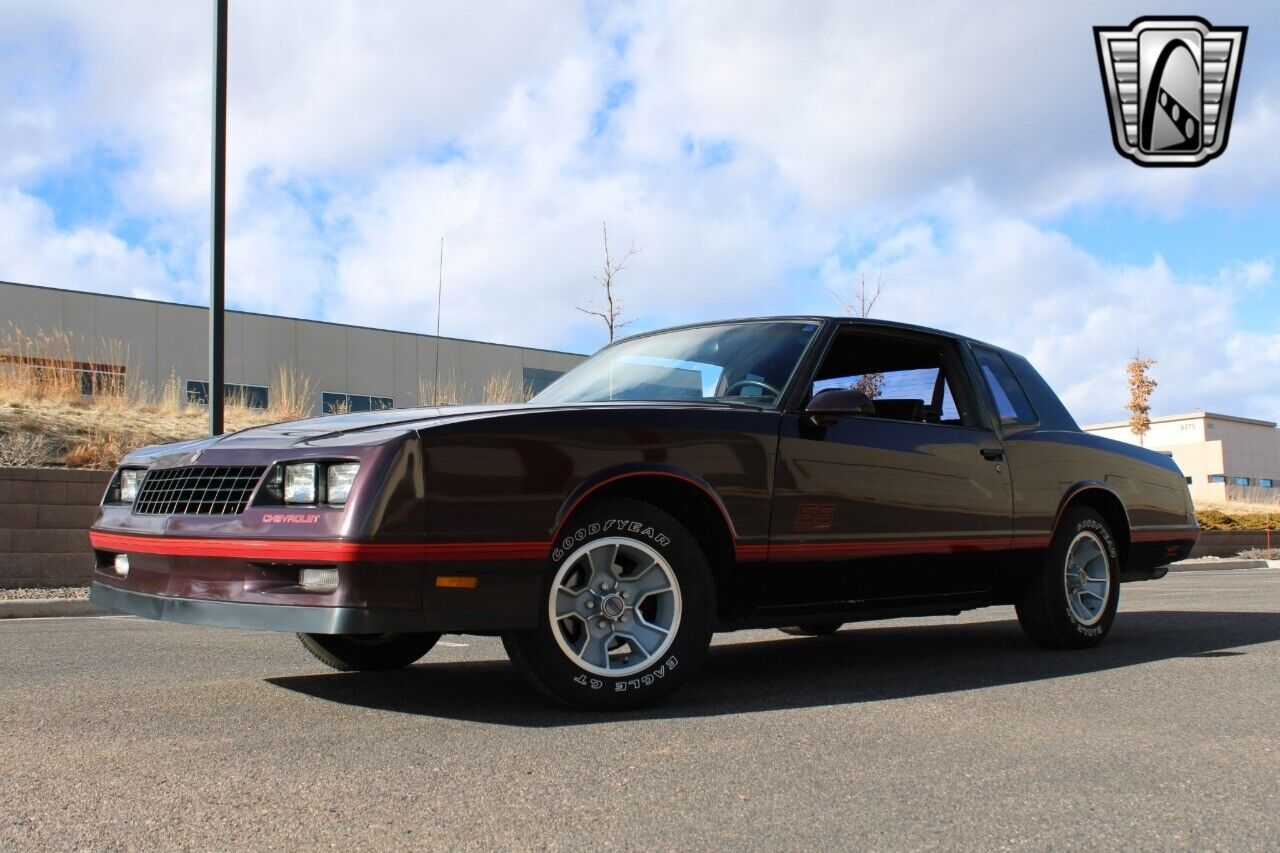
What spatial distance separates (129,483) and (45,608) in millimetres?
5359

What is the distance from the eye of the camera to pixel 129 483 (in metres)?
5.02

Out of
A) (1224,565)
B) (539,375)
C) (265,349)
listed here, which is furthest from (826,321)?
(539,375)

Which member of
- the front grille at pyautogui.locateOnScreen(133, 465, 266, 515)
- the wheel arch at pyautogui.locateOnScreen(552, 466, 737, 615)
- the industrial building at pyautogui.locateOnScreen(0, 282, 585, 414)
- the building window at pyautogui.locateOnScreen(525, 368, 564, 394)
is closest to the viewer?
the front grille at pyautogui.locateOnScreen(133, 465, 266, 515)

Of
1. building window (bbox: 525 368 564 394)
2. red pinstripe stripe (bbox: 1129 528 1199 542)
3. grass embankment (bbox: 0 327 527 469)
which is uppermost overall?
building window (bbox: 525 368 564 394)

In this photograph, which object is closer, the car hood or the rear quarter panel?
the car hood

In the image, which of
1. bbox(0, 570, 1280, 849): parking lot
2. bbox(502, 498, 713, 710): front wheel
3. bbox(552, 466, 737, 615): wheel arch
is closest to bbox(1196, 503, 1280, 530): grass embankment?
bbox(0, 570, 1280, 849): parking lot

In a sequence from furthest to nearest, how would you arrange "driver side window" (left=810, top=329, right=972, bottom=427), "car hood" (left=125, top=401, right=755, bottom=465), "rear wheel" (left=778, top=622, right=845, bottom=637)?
"rear wheel" (left=778, top=622, right=845, bottom=637)
"driver side window" (left=810, top=329, right=972, bottom=427)
"car hood" (left=125, top=401, right=755, bottom=465)

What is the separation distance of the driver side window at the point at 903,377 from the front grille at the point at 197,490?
288cm

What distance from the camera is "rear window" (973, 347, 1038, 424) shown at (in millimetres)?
6402

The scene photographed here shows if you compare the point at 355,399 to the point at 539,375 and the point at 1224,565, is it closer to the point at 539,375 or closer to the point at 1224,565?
the point at 539,375

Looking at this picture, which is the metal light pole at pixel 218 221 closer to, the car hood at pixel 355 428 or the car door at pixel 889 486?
the car hood at pixel 355 428

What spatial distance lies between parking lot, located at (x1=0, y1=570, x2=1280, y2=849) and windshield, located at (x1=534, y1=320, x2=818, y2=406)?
1.29m

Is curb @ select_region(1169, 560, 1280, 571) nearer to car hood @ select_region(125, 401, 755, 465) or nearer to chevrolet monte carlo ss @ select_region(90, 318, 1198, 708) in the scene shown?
chevrolet monte carlo ss @ select_region(90, 318, 1198, 708)

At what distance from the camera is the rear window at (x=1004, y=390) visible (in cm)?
640
